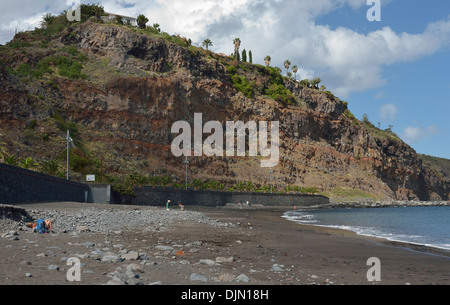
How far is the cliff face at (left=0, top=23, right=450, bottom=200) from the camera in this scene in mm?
61406

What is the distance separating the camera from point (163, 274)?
7.57 meters

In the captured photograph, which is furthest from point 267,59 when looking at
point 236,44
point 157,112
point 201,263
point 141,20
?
point 201,263

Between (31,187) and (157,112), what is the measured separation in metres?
48.2

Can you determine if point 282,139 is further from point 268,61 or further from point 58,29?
point 58,29

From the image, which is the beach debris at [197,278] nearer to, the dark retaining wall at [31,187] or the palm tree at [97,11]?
the dark retaining wall at [31,187]

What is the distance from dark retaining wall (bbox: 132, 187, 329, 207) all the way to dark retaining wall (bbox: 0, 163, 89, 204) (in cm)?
1561

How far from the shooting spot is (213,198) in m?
65.4

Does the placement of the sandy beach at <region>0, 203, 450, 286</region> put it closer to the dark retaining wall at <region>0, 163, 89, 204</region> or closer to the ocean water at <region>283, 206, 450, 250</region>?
the ocean water at <region>283, 206, 450, 250</region>

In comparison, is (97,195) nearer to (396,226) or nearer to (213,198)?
(213,198)

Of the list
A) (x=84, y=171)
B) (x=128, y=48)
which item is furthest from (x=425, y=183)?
(x=84, y=171)

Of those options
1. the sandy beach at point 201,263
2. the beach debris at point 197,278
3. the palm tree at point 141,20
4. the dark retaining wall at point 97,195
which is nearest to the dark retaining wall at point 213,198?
the dark retaining wall at point 97,195

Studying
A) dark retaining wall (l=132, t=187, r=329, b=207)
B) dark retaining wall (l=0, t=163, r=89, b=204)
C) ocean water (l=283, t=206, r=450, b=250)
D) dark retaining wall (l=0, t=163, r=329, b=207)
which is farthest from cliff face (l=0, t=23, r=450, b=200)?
ocean water (l=283, t=206, r=450, b=250)

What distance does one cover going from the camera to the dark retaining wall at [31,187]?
24734mm

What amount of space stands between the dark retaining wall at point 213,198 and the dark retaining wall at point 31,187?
15.6 m
